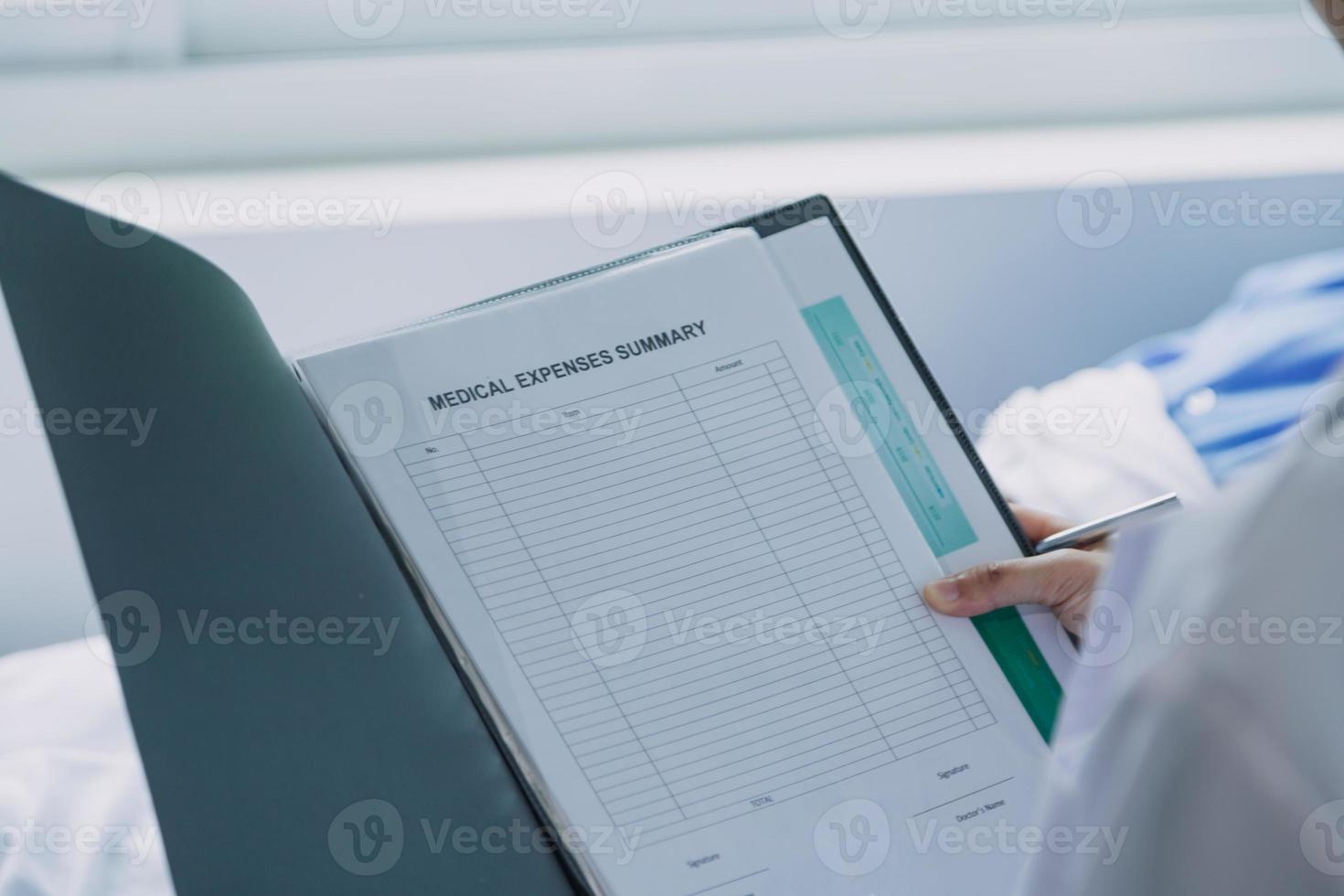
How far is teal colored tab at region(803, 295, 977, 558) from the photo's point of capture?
0.65 metres

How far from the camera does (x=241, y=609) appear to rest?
551 mm

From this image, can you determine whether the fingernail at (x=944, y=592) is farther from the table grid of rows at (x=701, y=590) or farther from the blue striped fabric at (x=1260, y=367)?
the blue striped fabric at (x=1260, y=367)

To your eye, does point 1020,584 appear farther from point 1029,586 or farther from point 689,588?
point 689,588

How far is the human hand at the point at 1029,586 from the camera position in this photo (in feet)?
2.02

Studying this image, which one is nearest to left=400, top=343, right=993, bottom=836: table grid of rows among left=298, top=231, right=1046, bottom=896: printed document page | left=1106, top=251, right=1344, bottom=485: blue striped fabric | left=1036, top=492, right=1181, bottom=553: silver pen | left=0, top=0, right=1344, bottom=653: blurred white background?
left=298, top=231, right=1046, bottom=896: printed document page

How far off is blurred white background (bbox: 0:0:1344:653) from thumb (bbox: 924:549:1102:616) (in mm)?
800

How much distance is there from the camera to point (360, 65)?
130 centimetres

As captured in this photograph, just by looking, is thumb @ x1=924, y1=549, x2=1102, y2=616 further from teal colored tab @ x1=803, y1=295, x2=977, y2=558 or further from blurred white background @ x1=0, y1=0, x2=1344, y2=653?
blurred white background @ x1=0, y1=0, x2=1344, y2=653

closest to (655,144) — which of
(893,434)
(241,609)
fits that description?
(893,434)

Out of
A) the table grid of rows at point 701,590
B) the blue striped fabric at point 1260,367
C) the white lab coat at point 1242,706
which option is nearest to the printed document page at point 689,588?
the table grid of rows at point 701,590

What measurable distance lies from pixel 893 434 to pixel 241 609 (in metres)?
0.35

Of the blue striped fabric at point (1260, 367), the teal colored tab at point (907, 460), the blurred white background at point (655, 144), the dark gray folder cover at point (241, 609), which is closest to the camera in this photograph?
the dark gray folder cover at point (241, 609)

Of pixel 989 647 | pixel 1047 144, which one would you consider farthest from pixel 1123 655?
pixel 1047 144

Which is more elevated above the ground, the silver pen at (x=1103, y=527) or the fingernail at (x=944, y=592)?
the fingernail at (x=944, y=592)
